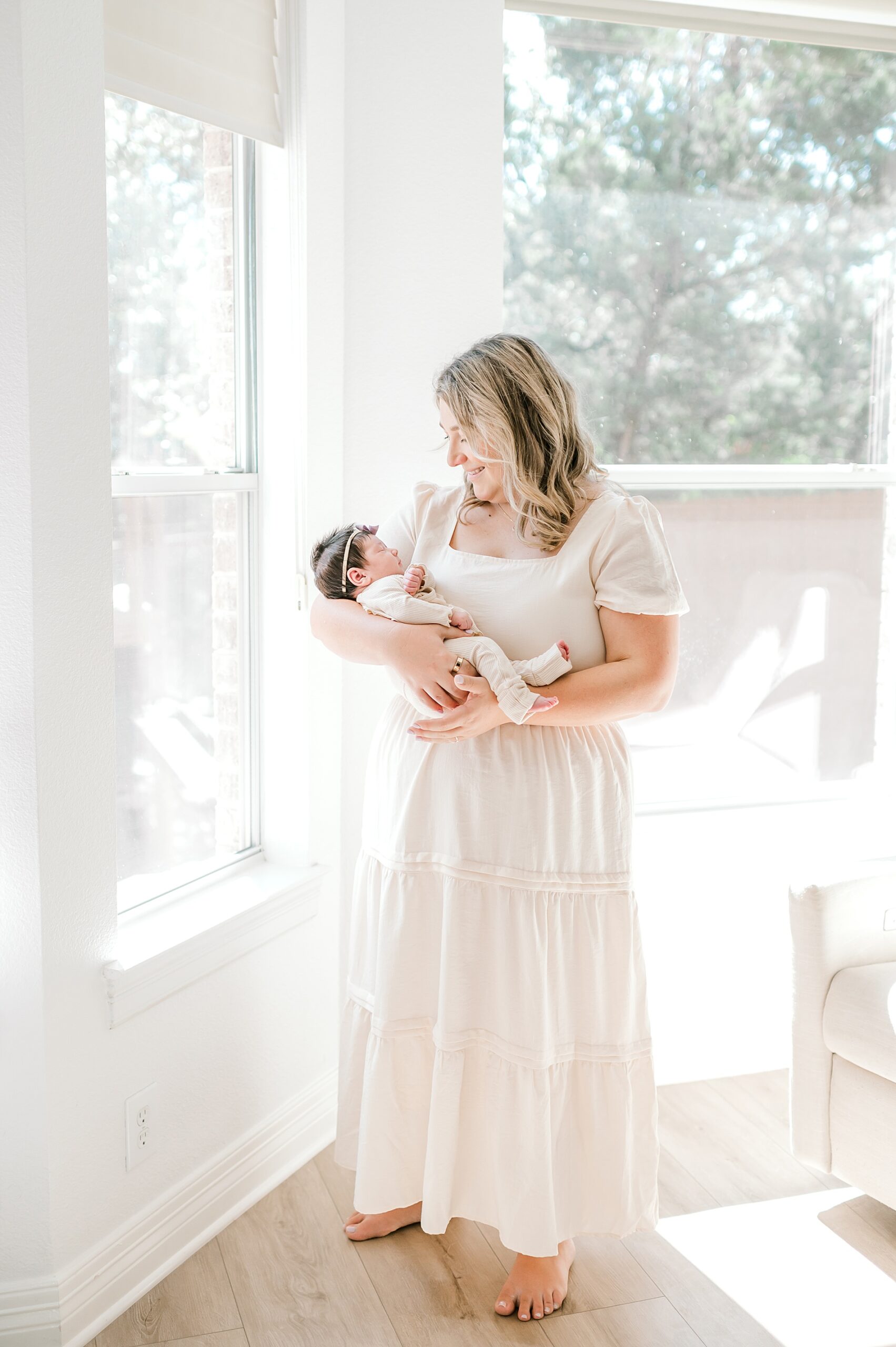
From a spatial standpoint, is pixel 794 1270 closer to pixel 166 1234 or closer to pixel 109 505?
pixel 166 1234

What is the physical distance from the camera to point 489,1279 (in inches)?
84.0

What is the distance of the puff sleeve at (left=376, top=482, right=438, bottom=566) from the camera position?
2.10m

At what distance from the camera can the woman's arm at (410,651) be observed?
184 cm

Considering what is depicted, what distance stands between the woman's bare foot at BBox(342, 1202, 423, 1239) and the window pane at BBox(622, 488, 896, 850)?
3.85ft

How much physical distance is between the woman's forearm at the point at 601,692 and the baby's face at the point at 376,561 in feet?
1.16

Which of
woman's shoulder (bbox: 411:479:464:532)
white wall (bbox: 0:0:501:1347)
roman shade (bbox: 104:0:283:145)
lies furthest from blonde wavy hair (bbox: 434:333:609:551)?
roman shade (bbox: 104:0:283:145)

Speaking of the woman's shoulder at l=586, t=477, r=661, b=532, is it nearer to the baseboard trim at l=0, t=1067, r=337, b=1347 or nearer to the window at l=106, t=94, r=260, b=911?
the window at l=106, t=94, r=260, b=911

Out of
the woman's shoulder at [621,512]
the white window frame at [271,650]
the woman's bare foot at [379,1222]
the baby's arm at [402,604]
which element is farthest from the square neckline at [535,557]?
the woman's bare foot at [379,1222]

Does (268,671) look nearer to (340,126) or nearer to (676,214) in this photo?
(340,126)

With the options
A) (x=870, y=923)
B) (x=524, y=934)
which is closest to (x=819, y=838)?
(x=870, y=923)

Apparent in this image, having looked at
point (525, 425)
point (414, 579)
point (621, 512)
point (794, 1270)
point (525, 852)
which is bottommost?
point (794, 1270)

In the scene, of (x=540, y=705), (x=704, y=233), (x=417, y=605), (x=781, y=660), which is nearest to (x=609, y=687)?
(x=540, y=705)

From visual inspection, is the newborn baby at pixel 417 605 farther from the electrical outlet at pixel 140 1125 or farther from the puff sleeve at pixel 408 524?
the electrical outlet at pixel 140 1125

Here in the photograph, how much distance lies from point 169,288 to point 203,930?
1.25 meters
